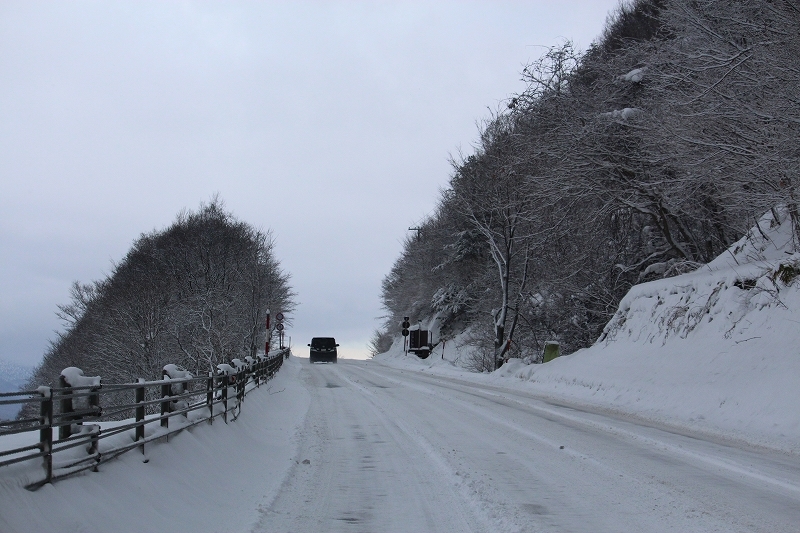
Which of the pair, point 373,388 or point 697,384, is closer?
point 697,384

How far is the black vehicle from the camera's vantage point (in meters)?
54.3

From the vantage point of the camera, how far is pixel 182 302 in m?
53.5

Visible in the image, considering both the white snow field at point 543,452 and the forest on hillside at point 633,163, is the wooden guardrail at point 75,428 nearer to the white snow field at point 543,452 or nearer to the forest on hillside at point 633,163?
the white snow field at point 543,452

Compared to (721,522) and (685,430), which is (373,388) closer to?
(685,430)

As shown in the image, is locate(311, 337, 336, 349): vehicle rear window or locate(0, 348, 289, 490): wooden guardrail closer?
locate(0, 348, 289, 490): wooden guardrail

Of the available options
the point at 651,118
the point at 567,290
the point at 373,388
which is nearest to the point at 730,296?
the point at 651,118

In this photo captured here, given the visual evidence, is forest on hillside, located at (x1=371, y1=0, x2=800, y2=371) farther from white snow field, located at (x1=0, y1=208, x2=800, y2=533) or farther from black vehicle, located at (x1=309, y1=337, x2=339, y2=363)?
black vehicle, located at (x1=309, y1=337, x2=339, y2=363)

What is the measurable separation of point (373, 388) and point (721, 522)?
1844 centimetres

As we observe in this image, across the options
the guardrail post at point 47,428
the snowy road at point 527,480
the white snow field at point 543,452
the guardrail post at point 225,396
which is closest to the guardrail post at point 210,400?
the white snow field at point 543,452

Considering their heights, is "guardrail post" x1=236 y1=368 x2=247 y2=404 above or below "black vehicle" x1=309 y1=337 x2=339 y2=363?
below

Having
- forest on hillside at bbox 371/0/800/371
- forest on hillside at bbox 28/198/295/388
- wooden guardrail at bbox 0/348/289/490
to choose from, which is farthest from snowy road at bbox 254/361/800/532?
forest on hillside at bbox 28/198/295/388

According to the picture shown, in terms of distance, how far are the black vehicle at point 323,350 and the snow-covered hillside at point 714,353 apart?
31308mm

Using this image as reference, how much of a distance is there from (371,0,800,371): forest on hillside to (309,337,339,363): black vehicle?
13.4 meters

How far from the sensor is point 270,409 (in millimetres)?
17297
